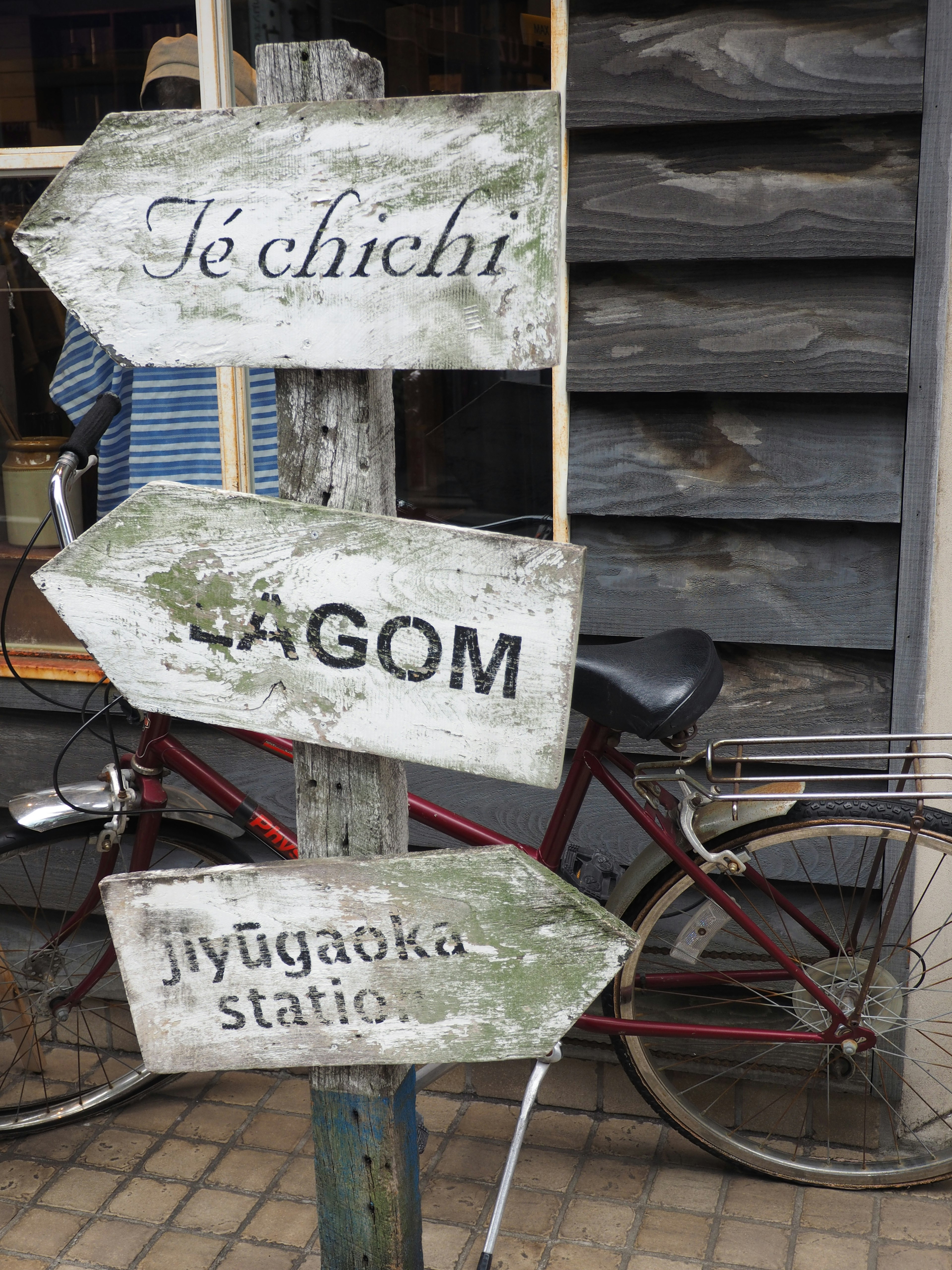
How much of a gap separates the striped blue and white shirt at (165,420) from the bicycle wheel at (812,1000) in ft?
3.98

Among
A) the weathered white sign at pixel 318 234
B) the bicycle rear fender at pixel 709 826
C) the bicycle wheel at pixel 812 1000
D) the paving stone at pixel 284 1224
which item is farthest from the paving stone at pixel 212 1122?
the weathered white sign at pixel 318 234

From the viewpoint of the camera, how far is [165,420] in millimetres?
2346

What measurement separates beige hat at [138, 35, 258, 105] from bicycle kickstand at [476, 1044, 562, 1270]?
183 centimetres

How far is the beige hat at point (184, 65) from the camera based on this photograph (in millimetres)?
2156

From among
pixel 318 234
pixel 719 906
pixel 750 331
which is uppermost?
pixel 318 234

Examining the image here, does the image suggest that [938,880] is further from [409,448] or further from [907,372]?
[409,448]

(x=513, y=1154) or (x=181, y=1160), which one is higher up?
(x=513, y=1154)

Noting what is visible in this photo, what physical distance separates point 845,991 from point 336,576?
1.38 m

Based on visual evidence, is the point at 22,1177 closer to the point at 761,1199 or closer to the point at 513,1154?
the point at 513,1154

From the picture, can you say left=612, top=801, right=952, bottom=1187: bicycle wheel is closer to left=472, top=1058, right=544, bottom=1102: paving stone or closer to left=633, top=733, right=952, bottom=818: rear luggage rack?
left=633, top=733, right=952, bottom=818: rear luggage rack

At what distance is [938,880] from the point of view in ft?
7.13

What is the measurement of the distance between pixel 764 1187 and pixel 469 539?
1.66 meters

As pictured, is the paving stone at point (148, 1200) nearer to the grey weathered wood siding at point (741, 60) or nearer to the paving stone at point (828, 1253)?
the paving stone at point (828, 1253)

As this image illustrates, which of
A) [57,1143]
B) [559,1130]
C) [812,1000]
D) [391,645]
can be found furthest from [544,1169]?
[391,645]
